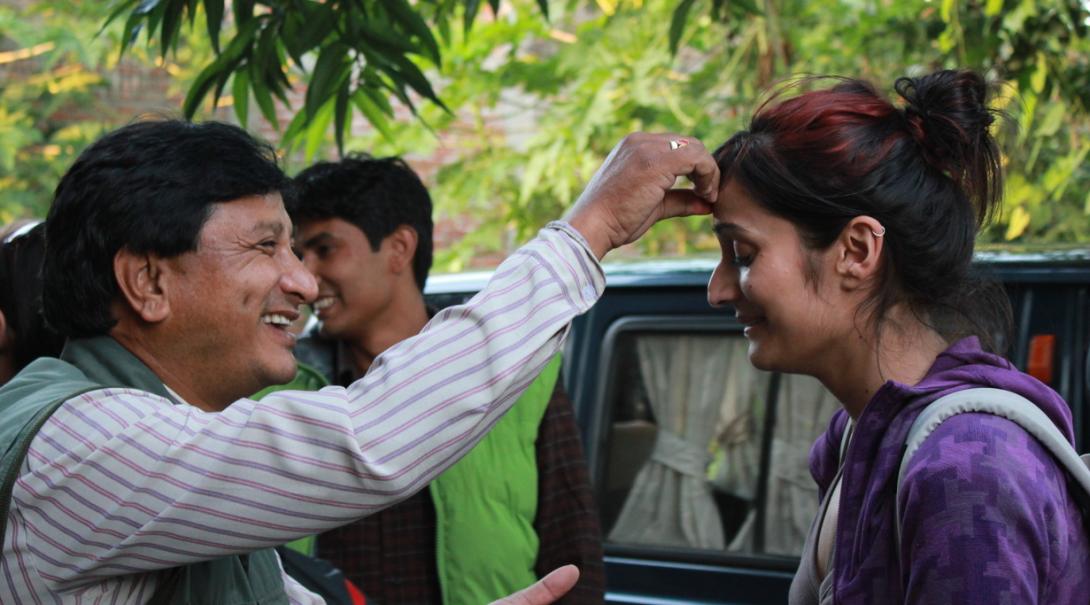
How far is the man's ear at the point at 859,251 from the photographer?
2.15 m

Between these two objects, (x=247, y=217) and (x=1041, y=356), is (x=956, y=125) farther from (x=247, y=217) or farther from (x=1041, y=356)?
(x=1041, y=356)

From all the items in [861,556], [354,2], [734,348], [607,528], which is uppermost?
[354,2]

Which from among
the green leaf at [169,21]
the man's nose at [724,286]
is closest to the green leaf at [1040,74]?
the man's nose at [724,286]

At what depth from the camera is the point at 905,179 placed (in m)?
2.17

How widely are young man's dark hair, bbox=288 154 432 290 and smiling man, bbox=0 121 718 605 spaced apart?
1960mm

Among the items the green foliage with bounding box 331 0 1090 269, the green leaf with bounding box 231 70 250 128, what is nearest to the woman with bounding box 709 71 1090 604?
the green leaf with bounding box 231 70 250 128

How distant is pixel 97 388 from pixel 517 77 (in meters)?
5.95

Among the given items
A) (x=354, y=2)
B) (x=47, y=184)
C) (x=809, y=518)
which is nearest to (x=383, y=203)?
(x=354, y=2)

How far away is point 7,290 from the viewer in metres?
2.90

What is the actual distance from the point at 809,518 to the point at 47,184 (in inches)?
304

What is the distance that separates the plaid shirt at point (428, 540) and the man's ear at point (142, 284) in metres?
1.45

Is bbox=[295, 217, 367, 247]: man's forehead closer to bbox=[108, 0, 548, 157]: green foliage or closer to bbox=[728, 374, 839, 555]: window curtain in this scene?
bbox=[108, 0, 548, 157]: green foliage

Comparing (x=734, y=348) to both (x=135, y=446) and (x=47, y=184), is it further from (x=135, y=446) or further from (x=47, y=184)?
(x=47, y=184)

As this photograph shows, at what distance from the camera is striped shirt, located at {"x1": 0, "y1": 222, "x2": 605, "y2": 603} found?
1703 millimetres
